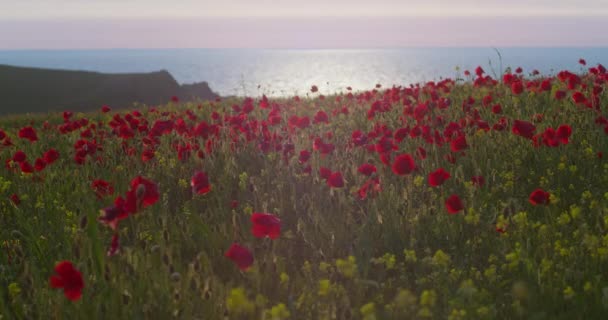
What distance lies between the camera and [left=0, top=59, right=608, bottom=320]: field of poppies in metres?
2.49

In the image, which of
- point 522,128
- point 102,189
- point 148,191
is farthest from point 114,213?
point 522,128

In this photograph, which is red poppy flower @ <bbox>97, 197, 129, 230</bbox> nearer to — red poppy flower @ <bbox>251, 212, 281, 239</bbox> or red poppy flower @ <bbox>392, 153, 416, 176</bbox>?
red poppy flower @ <bbox>251, 212, 281, 239</bbox>

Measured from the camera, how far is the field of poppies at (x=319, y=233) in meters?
2.49

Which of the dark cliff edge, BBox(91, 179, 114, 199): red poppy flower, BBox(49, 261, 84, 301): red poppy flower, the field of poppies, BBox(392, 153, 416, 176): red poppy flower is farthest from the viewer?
the dark cliff edge

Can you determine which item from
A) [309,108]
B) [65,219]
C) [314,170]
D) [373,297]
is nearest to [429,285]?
[373,297]

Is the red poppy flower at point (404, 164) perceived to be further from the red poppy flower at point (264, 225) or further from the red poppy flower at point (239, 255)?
the red poppy flower at point (239, 255)

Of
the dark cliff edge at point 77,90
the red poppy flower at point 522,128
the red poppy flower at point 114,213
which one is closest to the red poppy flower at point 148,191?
the red poppy flower at point 114,213

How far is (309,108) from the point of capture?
9719 millimetres

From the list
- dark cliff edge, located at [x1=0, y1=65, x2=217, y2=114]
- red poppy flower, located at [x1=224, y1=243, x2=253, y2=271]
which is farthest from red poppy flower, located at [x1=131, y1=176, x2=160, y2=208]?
dark cliff edge, located at [x1=0, y1=65, x2=217, y2=114]

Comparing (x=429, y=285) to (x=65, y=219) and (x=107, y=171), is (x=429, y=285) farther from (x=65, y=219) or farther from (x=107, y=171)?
(x=107, y=171)

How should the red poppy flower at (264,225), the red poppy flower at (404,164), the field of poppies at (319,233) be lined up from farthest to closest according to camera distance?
the red poppy flower at (404,164)
the field of poppies at (319,233)
the red poppy flower at (264,225)

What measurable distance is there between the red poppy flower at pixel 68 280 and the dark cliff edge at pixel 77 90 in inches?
1043

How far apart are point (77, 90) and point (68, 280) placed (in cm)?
3151

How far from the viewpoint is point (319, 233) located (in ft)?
11.5
